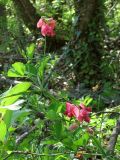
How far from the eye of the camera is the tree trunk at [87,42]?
15.2 feet

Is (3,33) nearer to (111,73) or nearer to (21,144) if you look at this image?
(111,73)

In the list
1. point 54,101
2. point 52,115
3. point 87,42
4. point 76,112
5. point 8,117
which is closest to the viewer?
point 8,117

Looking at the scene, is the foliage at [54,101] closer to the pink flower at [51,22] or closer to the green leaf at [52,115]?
the green leaf at [52,115]

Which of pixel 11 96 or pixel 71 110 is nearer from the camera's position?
pixel 11 96

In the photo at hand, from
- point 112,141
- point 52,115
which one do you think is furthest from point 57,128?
point 112,141

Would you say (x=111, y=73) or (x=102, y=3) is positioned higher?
(x=102, y=3)

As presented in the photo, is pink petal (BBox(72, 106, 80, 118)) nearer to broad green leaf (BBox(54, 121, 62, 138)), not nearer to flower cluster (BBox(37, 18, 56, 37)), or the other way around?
broad green leaf (BBox(54, 121, 62, 138))

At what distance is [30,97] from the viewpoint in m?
1.72

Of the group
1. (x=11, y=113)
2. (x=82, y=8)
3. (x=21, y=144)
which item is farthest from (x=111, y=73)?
(x=11, y=113)

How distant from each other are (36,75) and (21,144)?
24 cm

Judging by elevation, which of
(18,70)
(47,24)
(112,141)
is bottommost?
(112,141)

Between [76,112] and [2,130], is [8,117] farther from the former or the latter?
[76,112]

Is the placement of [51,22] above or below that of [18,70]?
below

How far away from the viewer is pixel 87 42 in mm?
4750
